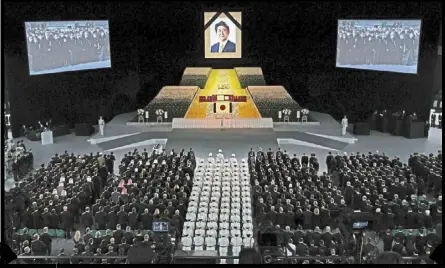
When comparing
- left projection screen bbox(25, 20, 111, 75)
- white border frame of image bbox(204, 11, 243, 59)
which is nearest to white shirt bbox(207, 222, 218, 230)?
left projection screen bbox(25, 20, 111, 75)

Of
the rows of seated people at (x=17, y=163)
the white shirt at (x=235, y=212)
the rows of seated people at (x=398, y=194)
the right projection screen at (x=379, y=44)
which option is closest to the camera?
the rows of seated people at (x=398, y=194)

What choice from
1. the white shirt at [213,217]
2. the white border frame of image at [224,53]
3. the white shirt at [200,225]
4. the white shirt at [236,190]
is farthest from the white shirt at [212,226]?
the white border frame of image at [224,53]

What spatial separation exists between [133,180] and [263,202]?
4133 millimetres

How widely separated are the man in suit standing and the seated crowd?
1354cm

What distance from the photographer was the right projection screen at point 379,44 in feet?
79.5

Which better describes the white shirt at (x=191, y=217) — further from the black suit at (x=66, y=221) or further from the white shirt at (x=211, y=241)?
the black suit at (x=66, y=221)

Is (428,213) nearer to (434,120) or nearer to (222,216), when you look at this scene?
(222,216)

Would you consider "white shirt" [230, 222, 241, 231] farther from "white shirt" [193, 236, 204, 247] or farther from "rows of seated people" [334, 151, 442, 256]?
"rows of seated people" [334, 151, 442, 256]

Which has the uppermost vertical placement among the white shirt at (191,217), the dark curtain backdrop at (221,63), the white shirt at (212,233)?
the dark curtain backdrop at (221,63)

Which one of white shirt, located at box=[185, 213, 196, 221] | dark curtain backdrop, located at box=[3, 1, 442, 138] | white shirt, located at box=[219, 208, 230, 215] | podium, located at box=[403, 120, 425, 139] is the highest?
dark curtain backdrop, located at box=[3, 1, 442, 138]

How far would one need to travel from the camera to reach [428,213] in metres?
12.8

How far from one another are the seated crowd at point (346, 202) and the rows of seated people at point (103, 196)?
90.2 inches

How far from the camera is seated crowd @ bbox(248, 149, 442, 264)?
11289 millimetres
